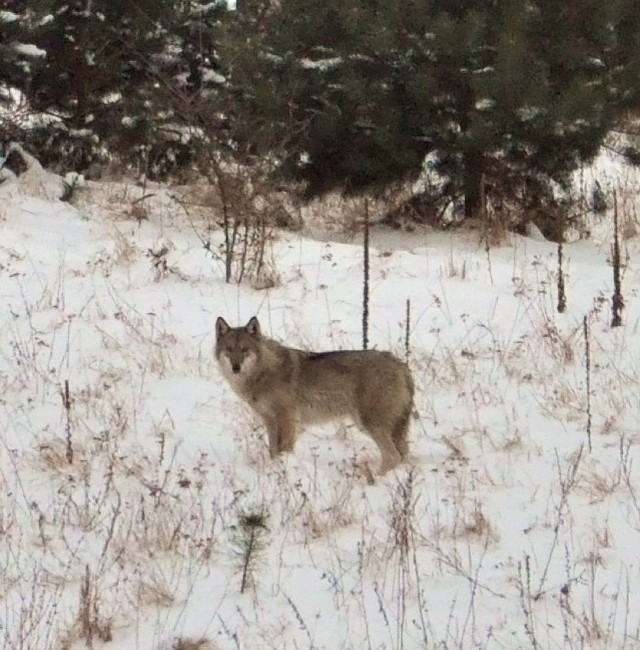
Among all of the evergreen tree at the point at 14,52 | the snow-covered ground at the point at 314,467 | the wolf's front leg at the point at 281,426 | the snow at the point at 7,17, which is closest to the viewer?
the snow-covered ground at the point at 314,467

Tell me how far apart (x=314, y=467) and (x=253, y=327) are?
1.28 meters

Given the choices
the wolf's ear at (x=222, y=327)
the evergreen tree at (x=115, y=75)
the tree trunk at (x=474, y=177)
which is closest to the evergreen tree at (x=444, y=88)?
the tree trunk at (x=474, y=177)

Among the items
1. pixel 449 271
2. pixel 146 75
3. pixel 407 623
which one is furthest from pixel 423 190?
pixel 407 623

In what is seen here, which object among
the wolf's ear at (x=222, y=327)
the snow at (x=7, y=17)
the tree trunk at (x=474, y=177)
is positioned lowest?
the wolf's ear at (x=222, y=327)

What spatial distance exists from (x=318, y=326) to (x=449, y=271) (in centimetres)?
171

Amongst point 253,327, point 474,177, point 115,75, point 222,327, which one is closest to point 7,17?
point 115,75

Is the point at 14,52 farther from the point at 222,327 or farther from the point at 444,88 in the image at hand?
the point at 222,327

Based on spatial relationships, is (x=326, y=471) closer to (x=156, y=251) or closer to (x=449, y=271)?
(x=449, y=271)

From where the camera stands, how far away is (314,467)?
650cm

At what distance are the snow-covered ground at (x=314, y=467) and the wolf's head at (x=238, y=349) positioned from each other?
1.41 feet

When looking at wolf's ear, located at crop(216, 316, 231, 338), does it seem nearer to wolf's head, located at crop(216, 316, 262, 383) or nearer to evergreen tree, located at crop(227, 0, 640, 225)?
wolf's head, located at crop(216, 316, 262, 383)

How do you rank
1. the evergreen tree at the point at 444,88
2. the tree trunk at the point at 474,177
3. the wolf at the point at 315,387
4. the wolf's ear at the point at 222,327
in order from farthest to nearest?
the tree trunk at the point at 474,177, the evergreen tree at the point at 444,88, the wolf's ear at the point at 222,327, the wolf at the point at 315,387

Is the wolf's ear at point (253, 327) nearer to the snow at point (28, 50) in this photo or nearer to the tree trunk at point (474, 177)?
the tree trunk at point (474, 177)

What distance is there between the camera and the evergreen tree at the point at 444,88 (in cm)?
1120
